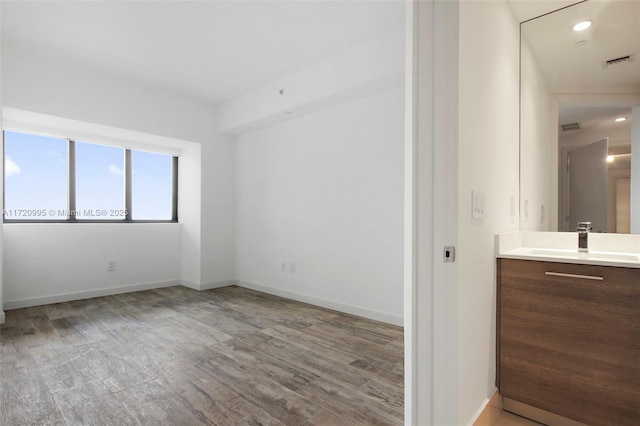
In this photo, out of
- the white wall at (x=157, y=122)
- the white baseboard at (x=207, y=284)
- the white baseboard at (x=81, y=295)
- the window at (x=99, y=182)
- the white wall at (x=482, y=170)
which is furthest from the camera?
the white baseboard at (x=207, y=284)

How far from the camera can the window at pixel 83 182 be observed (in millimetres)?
3787

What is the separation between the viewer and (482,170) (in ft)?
5.05

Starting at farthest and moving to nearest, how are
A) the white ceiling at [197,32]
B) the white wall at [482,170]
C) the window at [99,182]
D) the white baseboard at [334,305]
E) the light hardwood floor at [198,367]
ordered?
the window at [99,182]
the white baseboard at [334,305]
the white ceiling at [197,32]
the light hardwood floor at [198,367]
the white wall at [482,170]

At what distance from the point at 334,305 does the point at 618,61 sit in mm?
3056

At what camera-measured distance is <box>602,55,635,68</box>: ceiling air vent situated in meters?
1.78

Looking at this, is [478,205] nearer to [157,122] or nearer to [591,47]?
[591,47]

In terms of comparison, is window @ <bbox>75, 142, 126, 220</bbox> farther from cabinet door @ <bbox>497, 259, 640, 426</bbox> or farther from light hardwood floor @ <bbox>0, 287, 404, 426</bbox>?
cabinet door @ <bbox>497, 259, 640, 426</bbox>

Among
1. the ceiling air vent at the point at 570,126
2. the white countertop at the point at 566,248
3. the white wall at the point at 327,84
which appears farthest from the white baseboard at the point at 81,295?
the ceiling air vent at the point at 570,126

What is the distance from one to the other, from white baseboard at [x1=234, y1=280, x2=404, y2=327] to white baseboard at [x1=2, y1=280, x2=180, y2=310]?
53.2 inches

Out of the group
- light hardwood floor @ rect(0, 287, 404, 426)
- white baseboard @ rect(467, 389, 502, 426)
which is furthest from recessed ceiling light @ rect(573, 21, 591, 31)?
light hardwood floor @ rect(0, 287, 404, 426)

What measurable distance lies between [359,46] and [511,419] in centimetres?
308

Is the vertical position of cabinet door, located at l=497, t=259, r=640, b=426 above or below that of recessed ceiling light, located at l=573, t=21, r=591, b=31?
below

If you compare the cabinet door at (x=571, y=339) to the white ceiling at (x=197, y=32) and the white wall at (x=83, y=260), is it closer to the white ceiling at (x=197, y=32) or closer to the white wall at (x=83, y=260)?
the white ceiling at (x=197, y=32)

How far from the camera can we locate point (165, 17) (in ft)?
8.73
